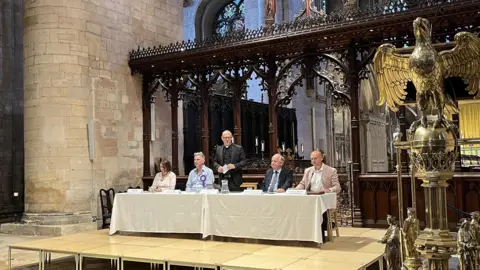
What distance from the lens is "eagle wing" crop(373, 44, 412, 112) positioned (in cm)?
371

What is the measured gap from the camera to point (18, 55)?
42.0ft

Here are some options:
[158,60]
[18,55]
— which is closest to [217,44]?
[158,60]

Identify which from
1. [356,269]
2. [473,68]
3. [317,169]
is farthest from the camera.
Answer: [317,169]

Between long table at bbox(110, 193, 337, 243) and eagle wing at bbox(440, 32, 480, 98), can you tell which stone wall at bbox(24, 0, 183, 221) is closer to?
long table at bbox(110, 193, 337, 243)

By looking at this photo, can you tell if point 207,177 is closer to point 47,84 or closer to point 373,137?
point 47,84

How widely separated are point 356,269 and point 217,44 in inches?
237

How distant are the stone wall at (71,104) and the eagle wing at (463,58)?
7633mm

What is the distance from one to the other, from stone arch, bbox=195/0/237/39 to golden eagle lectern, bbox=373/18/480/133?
607 inches

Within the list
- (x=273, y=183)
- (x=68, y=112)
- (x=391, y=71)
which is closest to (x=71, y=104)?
(x=68, y=112)

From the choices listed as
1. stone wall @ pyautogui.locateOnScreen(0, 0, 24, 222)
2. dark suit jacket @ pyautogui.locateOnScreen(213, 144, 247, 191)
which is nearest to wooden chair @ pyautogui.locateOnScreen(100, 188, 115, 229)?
dark suit jacket @ pyautogui.locateOnScreen(213, 144, 247, 191)

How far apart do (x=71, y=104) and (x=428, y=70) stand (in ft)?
25.5

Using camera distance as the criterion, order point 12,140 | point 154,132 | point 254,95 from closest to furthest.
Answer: point 154,132, point 12,140, point 254,95

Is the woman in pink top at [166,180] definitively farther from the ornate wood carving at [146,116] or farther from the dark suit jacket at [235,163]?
the ornate wood carving at [146,116]

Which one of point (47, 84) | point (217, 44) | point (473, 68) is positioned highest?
point (217, 44)
